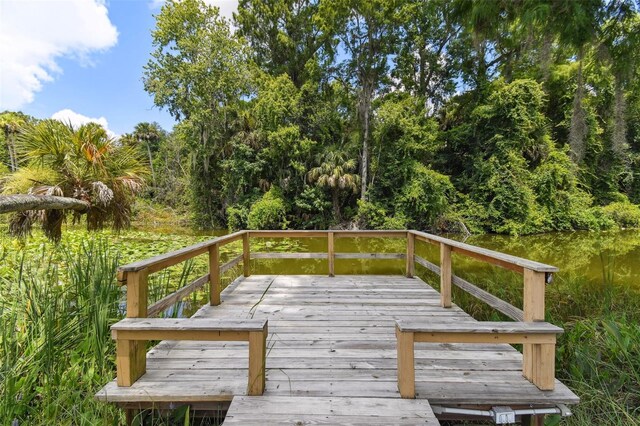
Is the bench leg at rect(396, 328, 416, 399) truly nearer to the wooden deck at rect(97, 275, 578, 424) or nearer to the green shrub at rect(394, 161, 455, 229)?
the wooden deck at rect(97, 275, 578, 424)

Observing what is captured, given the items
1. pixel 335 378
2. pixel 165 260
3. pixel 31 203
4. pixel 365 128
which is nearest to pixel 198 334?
pixel 165 260

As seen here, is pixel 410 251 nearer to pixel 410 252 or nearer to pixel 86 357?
pixel 410 252

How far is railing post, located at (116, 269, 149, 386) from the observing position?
1.96 meters

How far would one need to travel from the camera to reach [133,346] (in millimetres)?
2010

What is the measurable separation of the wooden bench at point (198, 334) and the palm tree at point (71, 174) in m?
1.08

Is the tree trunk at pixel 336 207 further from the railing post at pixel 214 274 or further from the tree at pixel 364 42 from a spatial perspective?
the railing post at pixel 214 274

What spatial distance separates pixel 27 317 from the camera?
262 centimetres

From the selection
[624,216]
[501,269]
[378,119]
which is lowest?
[501,269]

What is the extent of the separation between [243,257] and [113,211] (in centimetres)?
243

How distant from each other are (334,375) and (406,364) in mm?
551

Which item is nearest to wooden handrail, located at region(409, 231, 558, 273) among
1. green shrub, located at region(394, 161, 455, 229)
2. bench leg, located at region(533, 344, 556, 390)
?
bench leg, located at region(533, 344, 556, 390)

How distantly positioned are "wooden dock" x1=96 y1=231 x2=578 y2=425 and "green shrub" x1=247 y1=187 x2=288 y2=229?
39.4ft

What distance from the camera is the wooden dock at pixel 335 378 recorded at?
1.79 metres

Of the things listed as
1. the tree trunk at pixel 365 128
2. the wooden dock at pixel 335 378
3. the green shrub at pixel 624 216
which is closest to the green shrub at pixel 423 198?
the tree trunk at pixel 365 128
